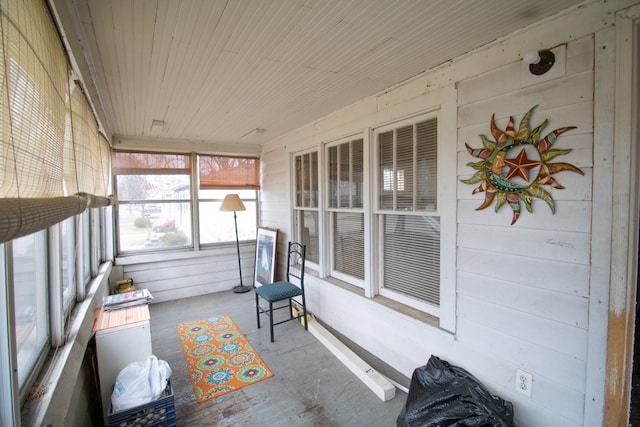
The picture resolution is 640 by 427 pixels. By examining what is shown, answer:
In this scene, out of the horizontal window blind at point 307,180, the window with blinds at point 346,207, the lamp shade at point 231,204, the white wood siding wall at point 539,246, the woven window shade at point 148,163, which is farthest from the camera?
the lamp shade at point 231,204

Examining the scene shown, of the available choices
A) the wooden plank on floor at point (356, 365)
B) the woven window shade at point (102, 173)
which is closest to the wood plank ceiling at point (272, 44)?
the woven window shade at point (102, 173)

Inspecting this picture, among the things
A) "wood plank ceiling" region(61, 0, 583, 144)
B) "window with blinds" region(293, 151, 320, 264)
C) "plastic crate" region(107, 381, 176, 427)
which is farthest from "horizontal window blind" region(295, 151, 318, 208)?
"plastic crate" region(107, 381, 176, 427)

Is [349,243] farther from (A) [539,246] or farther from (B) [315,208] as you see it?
(A) [539,246]

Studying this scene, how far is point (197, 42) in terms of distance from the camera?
1764mm

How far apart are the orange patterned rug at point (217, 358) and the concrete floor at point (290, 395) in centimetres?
7

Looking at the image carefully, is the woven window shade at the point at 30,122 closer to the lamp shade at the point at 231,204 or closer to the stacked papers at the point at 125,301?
the stacked papers at the point at 125,301

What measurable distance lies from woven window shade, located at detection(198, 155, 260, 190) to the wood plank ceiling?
193 cm

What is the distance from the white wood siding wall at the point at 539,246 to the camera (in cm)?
147

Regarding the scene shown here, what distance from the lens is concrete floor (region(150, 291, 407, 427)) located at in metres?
2.13

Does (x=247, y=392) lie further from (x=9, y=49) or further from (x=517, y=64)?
(x=517, y=64)

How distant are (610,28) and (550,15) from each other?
0.27m

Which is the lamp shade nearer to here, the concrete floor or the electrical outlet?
the concrete floor

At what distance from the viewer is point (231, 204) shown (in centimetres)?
470

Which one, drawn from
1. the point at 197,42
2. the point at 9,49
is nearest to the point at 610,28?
the point at 197,42
